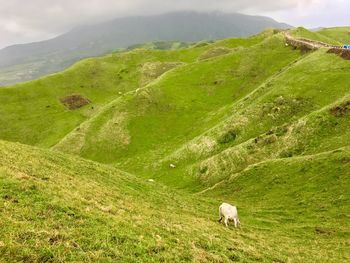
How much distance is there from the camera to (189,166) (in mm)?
65188

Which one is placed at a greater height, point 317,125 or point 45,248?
point 45,248

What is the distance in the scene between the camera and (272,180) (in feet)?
156

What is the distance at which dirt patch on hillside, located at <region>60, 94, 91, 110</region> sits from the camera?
425 ft

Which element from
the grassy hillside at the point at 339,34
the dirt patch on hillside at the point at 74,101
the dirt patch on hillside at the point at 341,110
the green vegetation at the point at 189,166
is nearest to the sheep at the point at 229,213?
the green vegetation at the point at 189,166

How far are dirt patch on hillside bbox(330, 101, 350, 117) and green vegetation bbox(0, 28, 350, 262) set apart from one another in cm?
14

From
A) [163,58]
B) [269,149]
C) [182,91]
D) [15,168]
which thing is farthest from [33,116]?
→ [15,168]

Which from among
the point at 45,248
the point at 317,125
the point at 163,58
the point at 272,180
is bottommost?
the point at 272,180

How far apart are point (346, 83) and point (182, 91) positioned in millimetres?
47999

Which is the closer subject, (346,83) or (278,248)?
(278,248)

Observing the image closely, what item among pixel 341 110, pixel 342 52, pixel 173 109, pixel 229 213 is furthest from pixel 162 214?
pixel 173 109

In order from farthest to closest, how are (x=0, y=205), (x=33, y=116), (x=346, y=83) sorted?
(x=33, y=116) < (x=346, y=83) < (x=0, y=205)

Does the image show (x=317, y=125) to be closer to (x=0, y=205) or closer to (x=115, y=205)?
(x=115, y=205)

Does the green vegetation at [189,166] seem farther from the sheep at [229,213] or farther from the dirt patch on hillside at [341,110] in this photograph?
the sheep at [229,213]

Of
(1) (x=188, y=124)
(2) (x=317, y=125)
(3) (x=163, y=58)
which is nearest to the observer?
(2) (x=317, y=125)
